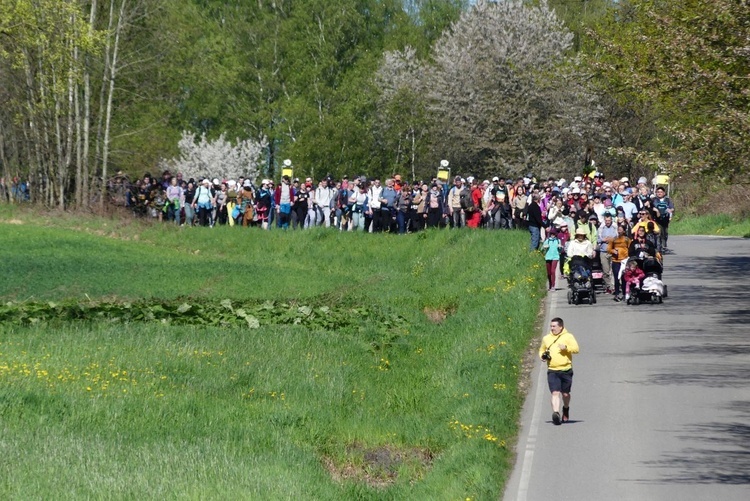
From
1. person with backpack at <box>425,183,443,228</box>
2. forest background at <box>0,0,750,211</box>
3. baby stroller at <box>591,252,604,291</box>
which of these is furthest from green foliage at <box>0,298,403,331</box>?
person with backpack at <box>425,183,443,228</box>

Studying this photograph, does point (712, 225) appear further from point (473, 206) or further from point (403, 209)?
point (403, 209)

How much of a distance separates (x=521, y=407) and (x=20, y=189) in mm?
37756

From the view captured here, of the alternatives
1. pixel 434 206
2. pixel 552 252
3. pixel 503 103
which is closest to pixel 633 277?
pixel 552 252

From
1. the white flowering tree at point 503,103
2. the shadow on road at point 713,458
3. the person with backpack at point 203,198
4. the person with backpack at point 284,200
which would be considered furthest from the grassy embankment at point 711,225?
the shadow on road at point 713,458

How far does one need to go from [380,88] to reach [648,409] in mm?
59643

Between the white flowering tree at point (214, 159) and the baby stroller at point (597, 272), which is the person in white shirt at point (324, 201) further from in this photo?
the white flowering tree at point (214, 159)

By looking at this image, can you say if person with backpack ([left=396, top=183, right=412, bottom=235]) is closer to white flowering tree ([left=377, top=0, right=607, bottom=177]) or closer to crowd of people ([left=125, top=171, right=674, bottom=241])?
crowd of people ([left=125, top=171, right=674, bottom=241])

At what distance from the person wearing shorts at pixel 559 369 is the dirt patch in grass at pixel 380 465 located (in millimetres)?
2021

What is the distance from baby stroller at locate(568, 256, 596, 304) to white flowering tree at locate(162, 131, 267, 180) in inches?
2044

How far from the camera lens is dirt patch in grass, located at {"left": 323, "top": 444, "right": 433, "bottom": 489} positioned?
753 inches

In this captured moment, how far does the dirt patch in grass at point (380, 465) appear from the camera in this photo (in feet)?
62.7

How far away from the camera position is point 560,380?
67.8 ft

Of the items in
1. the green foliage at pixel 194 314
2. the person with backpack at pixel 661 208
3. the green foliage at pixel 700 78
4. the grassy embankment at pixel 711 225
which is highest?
the green foliage at pixel 700 78

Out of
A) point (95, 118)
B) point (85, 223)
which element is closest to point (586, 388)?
point (85, 223)
